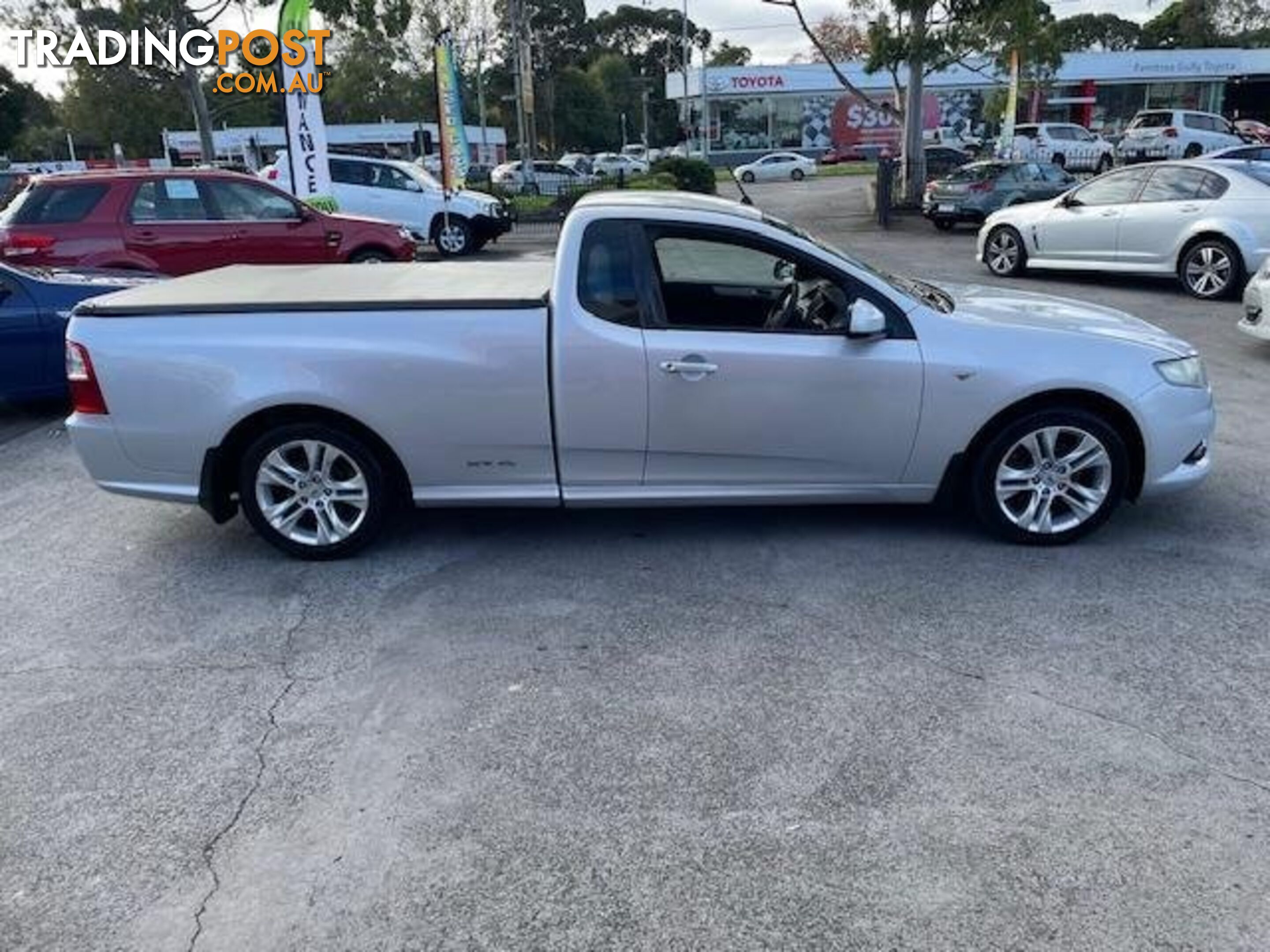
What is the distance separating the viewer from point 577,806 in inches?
117

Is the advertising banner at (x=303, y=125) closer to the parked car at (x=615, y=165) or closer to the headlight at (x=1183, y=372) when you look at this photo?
the headlight at (x=1183, y=372)

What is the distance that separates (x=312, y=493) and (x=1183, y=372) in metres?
4.09

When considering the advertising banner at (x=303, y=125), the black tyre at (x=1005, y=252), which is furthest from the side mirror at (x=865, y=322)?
the advertising banner at (x=303, y=125)

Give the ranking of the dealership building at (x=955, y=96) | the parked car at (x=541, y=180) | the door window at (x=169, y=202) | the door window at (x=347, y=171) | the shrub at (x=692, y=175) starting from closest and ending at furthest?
the door window at (x=169, y=202) < the door window at (x=347, y=171) < the shrub at (x=692, y=175) < the parked car at (x=541, y=180) < the dealership building at (x=955, y=96)

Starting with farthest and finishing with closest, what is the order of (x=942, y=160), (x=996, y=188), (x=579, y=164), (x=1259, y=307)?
(x=579, y=164) → (x=942, y=160) → (x=996, y=188) → (x=1259, y=307)


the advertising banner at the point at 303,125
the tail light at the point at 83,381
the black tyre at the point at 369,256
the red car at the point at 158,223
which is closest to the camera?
the tail light at the point at 83,381

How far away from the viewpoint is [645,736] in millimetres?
3320

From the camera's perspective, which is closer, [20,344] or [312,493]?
[312,493]

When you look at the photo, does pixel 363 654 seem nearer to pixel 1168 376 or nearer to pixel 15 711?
pixel 15 711

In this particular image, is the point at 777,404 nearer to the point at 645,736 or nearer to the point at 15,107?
the point at 645,736

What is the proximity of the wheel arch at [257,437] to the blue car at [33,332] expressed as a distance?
3.27m

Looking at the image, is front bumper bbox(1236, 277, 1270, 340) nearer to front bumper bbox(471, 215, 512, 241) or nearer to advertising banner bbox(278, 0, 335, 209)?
advertising banner bbox(278, 0, 335, 209)

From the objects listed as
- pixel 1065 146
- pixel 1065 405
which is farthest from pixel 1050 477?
pixel 1065 146

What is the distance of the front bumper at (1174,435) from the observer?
4.62 m
